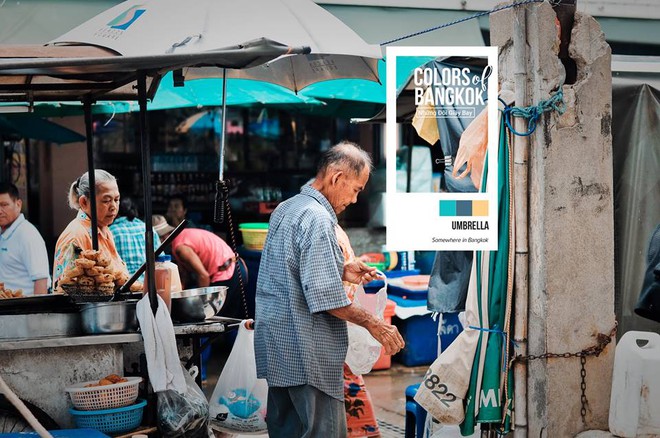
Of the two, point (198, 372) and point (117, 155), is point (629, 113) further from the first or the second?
point (117, 155)

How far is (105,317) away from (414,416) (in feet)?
7.06

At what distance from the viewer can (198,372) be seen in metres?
5.63

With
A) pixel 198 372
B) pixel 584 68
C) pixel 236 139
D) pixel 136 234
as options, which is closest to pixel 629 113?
pixel 584 68

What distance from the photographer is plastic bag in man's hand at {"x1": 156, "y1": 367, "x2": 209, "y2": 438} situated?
4.89 m

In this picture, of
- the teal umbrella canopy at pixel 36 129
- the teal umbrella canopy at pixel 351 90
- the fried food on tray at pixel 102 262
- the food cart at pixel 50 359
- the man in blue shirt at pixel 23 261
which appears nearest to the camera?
the food cart at pixel 50 359

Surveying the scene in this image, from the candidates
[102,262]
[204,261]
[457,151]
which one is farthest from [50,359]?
[204,261]

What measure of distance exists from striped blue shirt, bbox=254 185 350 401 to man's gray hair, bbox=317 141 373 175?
0.26 metres

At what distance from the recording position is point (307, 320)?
4.53 m

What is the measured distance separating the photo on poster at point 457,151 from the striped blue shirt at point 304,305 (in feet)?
1.77

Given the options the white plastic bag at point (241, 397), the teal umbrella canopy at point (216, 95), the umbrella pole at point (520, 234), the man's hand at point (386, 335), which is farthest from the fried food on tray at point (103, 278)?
the teal umbrella canopy at point (216, 95)

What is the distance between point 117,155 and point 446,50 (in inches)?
305

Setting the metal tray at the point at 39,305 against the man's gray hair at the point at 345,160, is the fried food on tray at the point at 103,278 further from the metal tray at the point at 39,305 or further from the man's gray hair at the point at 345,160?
the man's gray hair at the point at 345,160

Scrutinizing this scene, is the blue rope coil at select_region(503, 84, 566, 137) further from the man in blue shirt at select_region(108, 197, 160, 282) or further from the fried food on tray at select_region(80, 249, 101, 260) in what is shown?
the man in blue shirt at select_region(108, 197, 160, 282)

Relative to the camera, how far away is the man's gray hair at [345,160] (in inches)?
189
